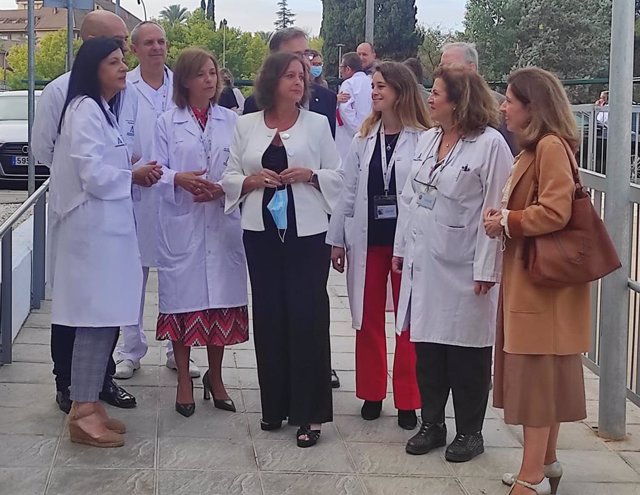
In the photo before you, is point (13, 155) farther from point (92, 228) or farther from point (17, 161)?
point (92, 228)

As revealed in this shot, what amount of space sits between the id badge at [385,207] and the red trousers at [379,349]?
0.54 feet

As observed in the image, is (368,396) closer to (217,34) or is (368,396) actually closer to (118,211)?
(118,211)

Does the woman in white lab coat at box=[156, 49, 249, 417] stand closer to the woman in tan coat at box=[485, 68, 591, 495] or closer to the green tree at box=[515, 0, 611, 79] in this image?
the woman in tan coat at box=[485, 68, 591, 495]

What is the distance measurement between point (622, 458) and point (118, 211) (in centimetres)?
262

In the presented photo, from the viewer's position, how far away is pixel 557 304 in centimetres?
395

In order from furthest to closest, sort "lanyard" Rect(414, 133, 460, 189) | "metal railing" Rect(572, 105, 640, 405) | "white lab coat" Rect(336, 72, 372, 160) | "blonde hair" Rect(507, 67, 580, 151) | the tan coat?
"white lab coat" Rect(336, 72, 372, 160), "metal railing" Rect(572, 105, 640, 405), "lanyard" Rect(414, 133, 460, 189), "blonde hair" Rect(507, 67, 580, 151), the tan coat

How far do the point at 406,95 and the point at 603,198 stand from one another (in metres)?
1.25

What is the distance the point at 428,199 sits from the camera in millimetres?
4582

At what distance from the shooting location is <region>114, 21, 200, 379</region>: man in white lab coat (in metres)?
5.34

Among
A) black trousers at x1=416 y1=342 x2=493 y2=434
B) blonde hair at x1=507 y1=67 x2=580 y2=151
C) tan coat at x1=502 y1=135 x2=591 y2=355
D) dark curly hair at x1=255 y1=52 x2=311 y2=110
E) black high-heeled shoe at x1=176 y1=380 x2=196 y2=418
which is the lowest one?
black high-heeled shoe at x1=176 y1=380 x2=196 y2=418

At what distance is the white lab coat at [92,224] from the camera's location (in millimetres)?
4488

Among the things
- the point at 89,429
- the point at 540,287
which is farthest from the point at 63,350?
the point at 540,287

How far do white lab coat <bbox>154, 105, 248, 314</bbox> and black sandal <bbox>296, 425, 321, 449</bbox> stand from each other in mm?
750

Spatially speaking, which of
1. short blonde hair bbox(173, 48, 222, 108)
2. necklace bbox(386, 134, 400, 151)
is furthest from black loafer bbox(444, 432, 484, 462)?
short blonde hair bbox(173, 48, 222, 108)
